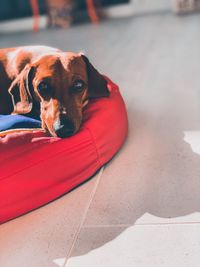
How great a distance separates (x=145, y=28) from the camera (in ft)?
16.8

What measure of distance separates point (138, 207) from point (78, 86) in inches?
24.1

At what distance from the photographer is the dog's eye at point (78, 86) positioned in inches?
78.1

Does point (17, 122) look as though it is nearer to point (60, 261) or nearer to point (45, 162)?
point (45, 162)

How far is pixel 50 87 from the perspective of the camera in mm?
1940

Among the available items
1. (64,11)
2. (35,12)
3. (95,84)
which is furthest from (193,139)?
(35,12)

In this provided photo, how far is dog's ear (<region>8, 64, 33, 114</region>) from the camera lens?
6.73 feet

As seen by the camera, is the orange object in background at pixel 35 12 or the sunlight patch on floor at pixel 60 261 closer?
the sunlight patch on floor at pixel 60 261

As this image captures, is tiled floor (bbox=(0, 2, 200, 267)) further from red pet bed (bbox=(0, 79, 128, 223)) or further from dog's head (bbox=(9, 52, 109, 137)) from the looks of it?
dog's head (bbox=(9, 52, 109, 137))

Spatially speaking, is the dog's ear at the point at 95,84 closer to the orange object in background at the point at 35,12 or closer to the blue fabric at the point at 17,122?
the blue fabric at the point at 17,122

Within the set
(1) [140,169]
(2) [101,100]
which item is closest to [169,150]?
(1) [140,169]

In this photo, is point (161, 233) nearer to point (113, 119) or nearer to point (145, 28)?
point (113, 119)

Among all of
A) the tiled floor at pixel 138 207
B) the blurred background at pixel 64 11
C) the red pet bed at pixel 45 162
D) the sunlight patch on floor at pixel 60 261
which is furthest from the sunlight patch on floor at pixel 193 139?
the blurred background at pixel 64 11

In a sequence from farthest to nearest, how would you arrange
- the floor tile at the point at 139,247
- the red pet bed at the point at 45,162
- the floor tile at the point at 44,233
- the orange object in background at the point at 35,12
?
the orange object in background at the point at 35,12 < the red pet bed at the point at 45,162 < the floor tile at the point at 44,233 < the floor tile at the point at 139,247

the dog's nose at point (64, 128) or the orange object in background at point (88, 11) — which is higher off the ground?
the dog's nose at point (64, 128)
